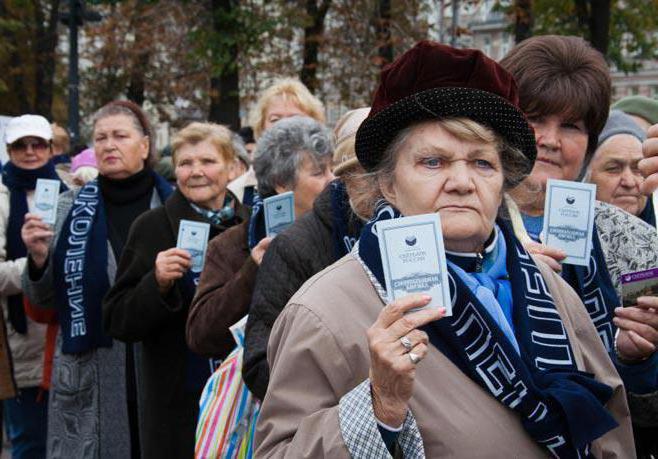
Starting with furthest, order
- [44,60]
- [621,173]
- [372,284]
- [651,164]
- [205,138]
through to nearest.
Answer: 1. [44,60]
2. [205,138]
3. [621,173]
4. [651,164]
5. [372,284]

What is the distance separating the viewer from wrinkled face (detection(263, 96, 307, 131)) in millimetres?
6125

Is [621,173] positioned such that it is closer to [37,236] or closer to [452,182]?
[452,182]

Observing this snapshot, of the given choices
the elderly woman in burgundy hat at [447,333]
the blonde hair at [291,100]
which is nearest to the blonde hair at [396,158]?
the elderly woman in burgundy hat at [447,333]

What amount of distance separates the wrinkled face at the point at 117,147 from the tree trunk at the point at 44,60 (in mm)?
22124

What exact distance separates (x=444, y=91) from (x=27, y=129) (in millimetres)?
5073

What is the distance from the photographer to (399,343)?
2234mm

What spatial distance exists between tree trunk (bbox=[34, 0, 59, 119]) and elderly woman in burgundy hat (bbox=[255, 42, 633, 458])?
25.9 m

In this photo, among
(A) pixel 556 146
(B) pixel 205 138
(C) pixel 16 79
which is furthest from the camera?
(C) pixel 16 79

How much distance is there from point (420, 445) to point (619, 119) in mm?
2609

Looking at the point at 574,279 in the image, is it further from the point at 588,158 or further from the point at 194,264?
the point at 194,264

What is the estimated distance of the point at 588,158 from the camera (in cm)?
378

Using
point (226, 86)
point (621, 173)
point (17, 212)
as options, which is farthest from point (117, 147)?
point (226, 86)

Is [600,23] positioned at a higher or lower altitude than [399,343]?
higher

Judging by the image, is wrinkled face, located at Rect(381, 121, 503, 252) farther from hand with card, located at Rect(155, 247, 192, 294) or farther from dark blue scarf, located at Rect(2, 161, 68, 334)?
dark blue scarf, located at Rect(2, 161, 68, 334)
